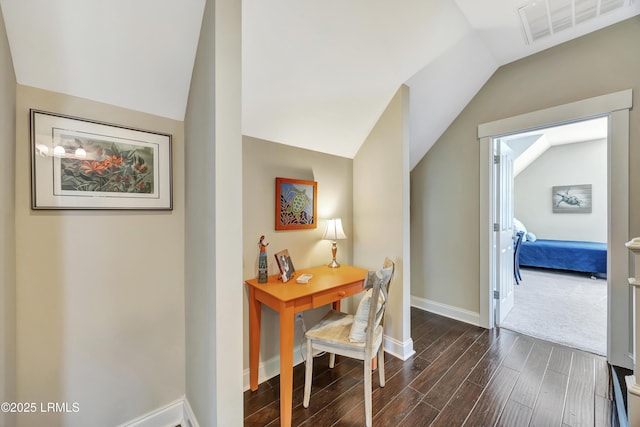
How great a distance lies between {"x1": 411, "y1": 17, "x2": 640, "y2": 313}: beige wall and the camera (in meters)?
1.99

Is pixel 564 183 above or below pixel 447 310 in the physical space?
above

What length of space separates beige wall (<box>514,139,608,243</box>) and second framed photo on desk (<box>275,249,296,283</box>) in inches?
258

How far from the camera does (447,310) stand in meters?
3.00

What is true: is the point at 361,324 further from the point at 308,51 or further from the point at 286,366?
the point at 308,51

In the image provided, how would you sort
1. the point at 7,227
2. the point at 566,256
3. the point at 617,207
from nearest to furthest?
the point at 7,227 < the point at 617,207 < the point at 566,256

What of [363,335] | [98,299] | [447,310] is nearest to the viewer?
[98,299]

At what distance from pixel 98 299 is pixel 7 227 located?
19.3 inches

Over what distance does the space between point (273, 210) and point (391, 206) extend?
107 centimetres

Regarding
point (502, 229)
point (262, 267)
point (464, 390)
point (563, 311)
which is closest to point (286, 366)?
point (262, 267)

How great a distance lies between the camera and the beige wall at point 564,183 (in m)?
5.30

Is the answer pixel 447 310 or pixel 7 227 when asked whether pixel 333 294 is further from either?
pixel 447 310

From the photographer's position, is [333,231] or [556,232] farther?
[556,232]

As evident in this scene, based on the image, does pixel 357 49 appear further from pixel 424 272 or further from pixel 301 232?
pixel 424 272

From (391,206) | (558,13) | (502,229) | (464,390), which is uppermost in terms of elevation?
(558,13)
